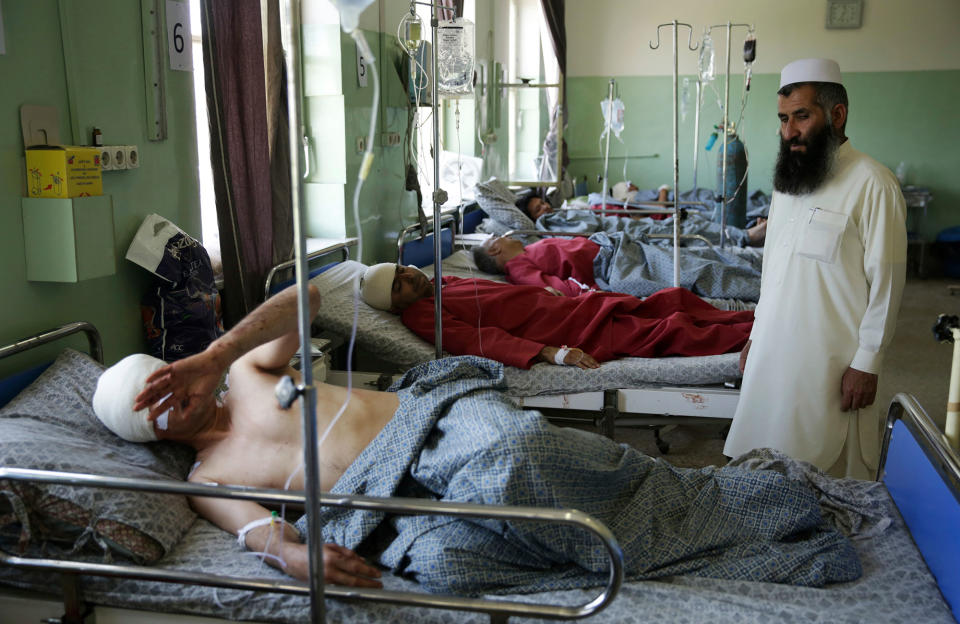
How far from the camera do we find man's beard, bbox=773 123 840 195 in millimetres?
2686

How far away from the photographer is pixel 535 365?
3.40 meters

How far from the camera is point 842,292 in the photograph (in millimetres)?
2643

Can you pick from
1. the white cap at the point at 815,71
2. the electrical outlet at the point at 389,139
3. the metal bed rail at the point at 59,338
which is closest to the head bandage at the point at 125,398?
the metal bed rail at the point at 59,338

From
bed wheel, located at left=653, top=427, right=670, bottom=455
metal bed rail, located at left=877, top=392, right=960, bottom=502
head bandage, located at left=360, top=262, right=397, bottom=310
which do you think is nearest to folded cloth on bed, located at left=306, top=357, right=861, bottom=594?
metal bed rail, located at left=877, top=392, right=960, bottom=502

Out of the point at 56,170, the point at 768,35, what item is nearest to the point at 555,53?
the point at 768,35

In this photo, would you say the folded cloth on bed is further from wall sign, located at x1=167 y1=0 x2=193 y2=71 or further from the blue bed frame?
wall sign, located at x1=167 y1=0 x2=193 y2=71

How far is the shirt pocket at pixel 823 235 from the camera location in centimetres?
262

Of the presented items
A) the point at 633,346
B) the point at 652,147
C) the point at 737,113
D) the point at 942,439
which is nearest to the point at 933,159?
the point at 737,113

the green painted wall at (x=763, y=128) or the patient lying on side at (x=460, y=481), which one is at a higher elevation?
the green painted wall at (x=763, y=128)

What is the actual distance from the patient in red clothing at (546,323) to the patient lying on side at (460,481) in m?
1.17

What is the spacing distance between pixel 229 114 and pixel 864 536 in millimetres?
2434

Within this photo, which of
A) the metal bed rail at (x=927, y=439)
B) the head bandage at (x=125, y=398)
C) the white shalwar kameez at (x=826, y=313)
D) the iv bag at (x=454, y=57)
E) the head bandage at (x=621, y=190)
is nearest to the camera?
the metal bed rail at (x=927, y=439)

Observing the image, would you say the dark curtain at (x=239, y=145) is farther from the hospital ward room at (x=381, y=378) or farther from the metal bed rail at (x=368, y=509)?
the metal bed rail at (x=368, y=509)

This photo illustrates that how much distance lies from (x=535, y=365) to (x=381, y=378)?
2.05ft
